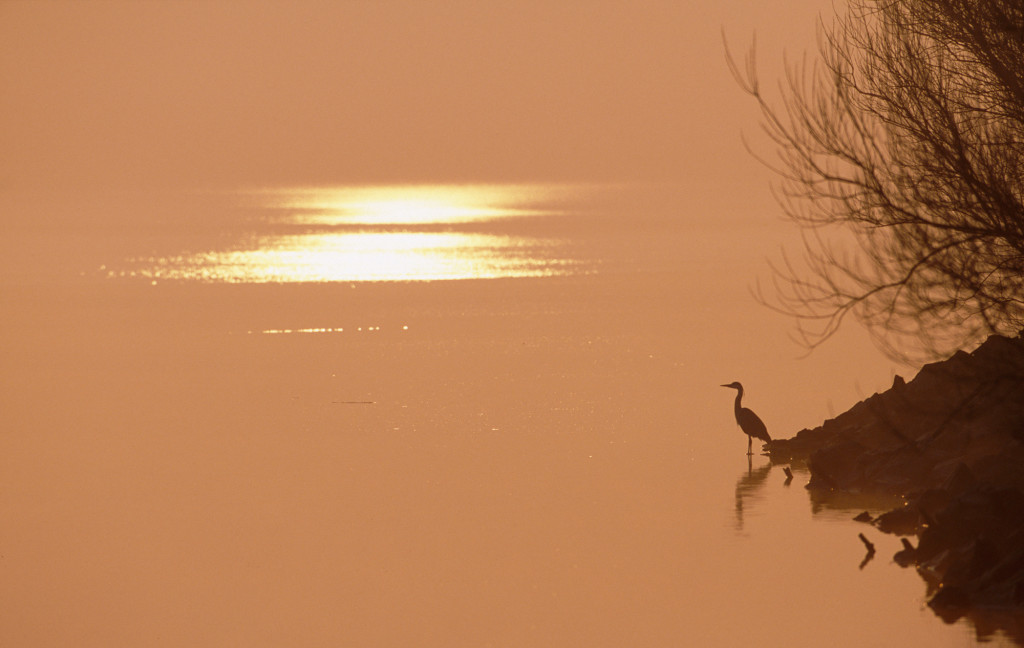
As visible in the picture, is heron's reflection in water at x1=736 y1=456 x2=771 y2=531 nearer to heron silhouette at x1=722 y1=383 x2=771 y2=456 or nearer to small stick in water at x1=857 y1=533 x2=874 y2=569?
heron silhouette at x1=722 y1=383 x2=771 y2=456

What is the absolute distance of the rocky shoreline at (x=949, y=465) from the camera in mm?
13078

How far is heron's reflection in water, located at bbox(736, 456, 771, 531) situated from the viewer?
1698 cm

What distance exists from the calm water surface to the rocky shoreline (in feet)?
1.18

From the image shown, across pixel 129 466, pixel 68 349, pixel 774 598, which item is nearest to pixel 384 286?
pixel 68 349

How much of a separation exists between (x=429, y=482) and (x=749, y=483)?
388 centimetres

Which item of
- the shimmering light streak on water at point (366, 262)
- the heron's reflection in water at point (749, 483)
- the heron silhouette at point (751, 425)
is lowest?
the heron's reflection in water at point (749, 483)

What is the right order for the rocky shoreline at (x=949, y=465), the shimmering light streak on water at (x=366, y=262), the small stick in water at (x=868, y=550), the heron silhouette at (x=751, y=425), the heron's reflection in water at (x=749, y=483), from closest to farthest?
the rocky shoreline at (x=949, y=465), the small stick in water at (x=868, y=550), the heron's reflection in water at (x=749, y=483), the heron silhouette at (x=751, y=425), the shimmering light streak on water at (x=366, y=262)

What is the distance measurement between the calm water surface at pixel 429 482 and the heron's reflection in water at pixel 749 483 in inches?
2.9

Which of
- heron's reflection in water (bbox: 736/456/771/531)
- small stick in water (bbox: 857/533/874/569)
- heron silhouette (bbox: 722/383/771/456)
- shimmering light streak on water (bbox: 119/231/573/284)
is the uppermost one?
shimmering light streak on water (bbox: 119/231/573/284)

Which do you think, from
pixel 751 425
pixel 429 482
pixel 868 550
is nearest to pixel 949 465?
pixel 868 550

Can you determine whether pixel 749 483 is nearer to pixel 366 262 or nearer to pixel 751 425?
pixel 751 425

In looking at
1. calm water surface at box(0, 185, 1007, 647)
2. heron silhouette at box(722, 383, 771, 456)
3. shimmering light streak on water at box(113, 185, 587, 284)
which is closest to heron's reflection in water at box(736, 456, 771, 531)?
calm water surface at box(0, 185, 1007, 647)

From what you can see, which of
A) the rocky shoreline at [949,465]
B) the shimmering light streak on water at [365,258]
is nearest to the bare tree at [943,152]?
the rocky shoreline at [949,465]

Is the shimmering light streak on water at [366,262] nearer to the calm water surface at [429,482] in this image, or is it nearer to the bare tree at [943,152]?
the calm water surface at [429,482]
